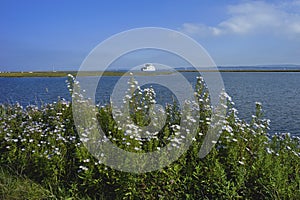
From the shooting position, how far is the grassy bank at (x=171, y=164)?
11.4ft

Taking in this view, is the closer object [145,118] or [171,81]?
[145,118]

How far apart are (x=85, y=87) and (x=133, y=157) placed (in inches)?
106

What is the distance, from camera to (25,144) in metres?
4.64

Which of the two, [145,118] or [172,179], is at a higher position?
[145,118]

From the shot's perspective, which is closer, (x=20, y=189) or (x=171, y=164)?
(x=171, y=164)

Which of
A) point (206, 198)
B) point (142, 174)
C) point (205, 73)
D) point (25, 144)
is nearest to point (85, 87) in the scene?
point (25, 144)

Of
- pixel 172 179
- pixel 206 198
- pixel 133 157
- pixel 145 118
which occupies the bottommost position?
pixel 206 198

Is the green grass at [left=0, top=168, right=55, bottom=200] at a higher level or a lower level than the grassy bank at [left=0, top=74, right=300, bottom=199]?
lower

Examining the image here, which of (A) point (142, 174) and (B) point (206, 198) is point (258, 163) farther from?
(A) point (142, 174)

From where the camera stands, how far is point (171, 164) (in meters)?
3.61

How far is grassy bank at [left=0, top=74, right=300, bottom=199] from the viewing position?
11.4 feet

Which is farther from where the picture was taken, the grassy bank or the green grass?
the green grass

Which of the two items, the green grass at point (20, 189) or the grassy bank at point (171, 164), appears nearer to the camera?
the grassy bank at point (171, 164)

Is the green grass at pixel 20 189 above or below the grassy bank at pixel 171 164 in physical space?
below
